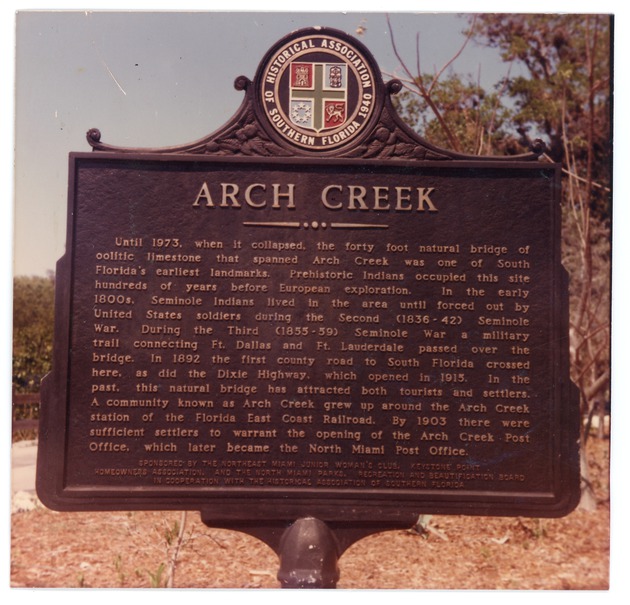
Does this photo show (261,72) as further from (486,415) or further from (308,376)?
(486,415)

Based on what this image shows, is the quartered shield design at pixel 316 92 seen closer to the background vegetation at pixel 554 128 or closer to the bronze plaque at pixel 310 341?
the bronze plaque at pixel 310 341

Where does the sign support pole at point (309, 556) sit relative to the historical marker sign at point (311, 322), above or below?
below

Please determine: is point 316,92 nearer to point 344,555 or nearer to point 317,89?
point 317,89

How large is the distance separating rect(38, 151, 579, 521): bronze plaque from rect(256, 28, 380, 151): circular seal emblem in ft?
0.76

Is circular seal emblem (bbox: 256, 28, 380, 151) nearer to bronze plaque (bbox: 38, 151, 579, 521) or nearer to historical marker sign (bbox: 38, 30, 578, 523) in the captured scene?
historical marker sign (bbox: 38, 30, 578, 523)

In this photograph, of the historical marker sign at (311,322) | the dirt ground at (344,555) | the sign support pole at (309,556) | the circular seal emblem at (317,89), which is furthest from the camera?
the dirt ground at (344,555)

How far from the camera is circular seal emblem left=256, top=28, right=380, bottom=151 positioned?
4.57m

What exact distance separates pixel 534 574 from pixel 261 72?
6291mm

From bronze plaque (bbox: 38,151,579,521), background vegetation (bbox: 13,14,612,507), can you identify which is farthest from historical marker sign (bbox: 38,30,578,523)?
background vegetation (bbox: 13,14,612,507)

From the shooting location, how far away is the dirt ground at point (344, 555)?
6.80 m

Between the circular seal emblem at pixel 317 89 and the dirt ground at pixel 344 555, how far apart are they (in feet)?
14.6

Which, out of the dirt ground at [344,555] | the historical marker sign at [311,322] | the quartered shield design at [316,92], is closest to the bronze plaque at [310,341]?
the historical marker sign at [311,322]

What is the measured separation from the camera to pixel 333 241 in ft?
14.9

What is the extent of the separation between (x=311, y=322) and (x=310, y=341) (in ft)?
0.46
